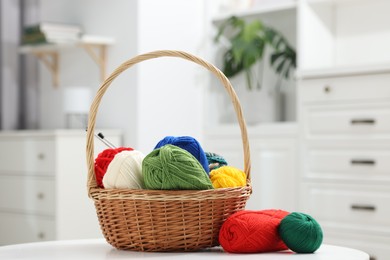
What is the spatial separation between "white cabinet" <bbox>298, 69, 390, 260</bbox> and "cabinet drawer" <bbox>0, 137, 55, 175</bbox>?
1.12 m

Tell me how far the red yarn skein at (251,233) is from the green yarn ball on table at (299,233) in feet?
0.07

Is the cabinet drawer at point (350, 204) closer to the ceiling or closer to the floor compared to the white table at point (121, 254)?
closer to the floor

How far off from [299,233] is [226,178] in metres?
0.17

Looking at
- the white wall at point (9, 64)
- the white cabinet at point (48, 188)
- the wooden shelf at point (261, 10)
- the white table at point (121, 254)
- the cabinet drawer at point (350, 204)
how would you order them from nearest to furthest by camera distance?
the white table at point (121, 254) → the cabinet drawer at point (350, 204) → the white cabinet at point (48, 188) → the wooden shelf at point (261, 10) → the white wall at point (9, 64)

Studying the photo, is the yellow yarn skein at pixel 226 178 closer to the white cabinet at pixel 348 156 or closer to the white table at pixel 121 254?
the white table at pixel 121 254

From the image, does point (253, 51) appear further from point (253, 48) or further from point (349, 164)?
point (349, 164)

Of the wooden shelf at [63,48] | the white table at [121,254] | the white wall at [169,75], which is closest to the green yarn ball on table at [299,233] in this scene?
the white table at [121,254]

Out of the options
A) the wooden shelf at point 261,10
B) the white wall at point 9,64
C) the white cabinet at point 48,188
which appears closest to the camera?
the white cabinet at point 48,188

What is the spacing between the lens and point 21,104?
3625 millimetres

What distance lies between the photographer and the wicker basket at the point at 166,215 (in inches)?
45.7

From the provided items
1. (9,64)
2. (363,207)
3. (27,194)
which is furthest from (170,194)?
(9,64)

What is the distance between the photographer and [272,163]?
3.15 meters

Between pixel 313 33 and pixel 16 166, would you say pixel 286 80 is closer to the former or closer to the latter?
pixel 313 33

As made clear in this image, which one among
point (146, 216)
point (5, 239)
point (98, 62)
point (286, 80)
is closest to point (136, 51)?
point (98, 62)
